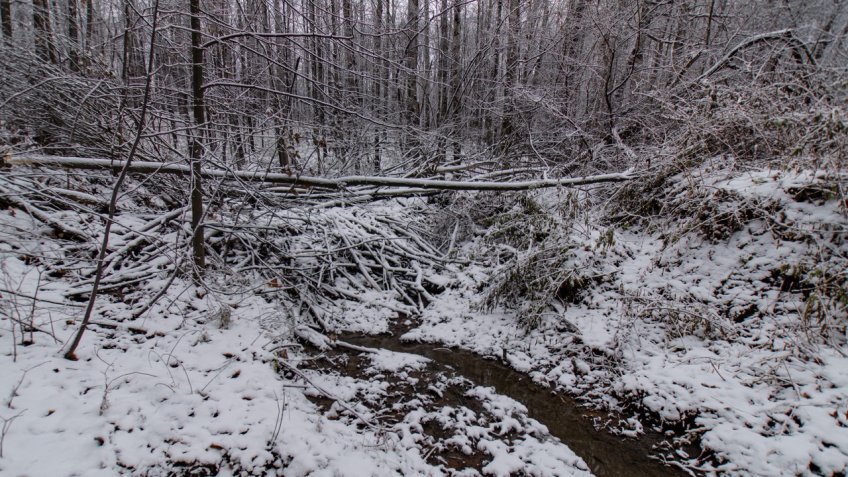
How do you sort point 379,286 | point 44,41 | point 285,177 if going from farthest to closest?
1. point 379,286
2. point 44,41
3. point 285,177

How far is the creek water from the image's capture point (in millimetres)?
3068

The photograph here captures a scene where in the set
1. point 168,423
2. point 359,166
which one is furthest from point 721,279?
point 359,166

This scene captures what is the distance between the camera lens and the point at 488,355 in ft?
15.1

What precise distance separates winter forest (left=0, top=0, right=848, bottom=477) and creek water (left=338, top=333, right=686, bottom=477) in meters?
0.02

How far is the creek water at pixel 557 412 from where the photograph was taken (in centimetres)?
307

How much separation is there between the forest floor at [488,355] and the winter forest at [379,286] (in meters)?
0.02

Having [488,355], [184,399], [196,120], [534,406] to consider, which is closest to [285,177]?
[196,120]

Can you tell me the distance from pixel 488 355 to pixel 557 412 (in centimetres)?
109

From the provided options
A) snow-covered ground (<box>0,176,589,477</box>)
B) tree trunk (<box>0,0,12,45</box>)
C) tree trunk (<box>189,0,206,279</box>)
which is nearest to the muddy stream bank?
snow-covered ground (<box>0,176,589,477</box>)

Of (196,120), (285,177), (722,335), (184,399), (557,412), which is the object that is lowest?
(557,412)

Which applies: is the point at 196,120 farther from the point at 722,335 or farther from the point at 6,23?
the point at 722,335

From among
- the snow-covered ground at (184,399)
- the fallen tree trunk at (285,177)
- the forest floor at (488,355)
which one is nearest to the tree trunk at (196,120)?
the fallen tree trunk at (285,177)

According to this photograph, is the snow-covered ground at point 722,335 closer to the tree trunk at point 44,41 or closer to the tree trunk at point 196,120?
the tree trunk at point 196,120

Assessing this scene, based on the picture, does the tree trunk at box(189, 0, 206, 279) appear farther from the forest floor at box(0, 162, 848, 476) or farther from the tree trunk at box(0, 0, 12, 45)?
the tree trunk at box(0, 0, 12, 45)
